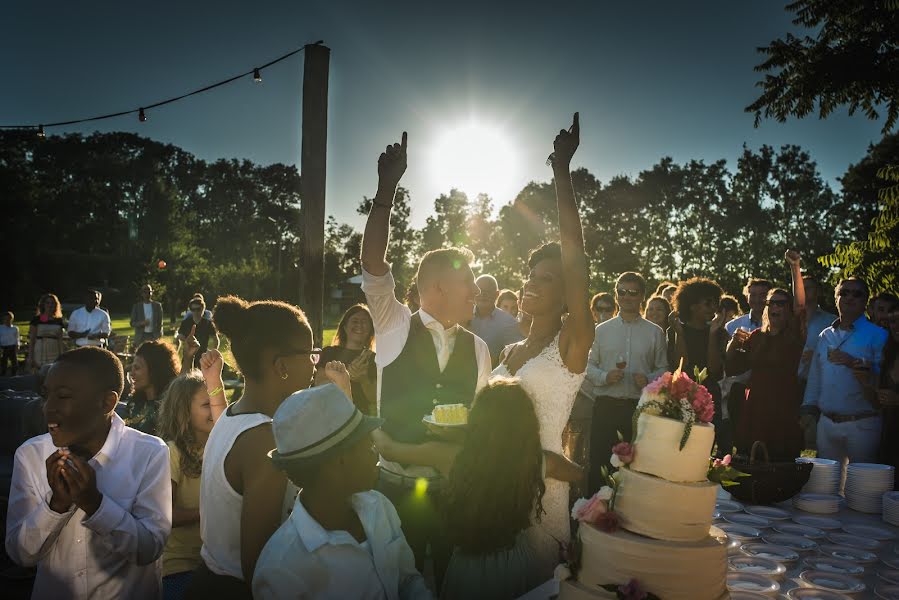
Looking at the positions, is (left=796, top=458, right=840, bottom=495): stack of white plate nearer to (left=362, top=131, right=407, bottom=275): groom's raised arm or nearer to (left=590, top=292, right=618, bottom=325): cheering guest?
(left=362, top=131, right=407, bottom=275): groom's raised arm

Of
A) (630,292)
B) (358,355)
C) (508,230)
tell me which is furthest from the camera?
(508,230)

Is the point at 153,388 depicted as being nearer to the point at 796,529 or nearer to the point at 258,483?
the point at 258,483

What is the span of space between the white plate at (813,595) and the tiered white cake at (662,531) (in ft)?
1.83

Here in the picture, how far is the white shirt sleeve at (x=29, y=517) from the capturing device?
2.24 meters

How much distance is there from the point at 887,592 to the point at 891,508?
1.33 metres

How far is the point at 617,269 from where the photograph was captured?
1785 inches

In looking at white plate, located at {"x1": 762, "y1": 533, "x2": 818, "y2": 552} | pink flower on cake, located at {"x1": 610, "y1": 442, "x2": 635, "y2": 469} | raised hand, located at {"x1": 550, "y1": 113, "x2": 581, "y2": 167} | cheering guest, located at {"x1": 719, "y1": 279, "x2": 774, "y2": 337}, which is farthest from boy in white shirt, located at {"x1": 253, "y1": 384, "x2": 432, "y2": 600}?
cheering guest, located at {"x1": 719, "y1": 279, "x2": 774, "y2": 337}

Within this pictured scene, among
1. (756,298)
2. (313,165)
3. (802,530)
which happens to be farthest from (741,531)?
(313,165)

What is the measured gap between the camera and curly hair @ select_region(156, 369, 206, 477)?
3453 mm

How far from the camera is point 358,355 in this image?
6047mm

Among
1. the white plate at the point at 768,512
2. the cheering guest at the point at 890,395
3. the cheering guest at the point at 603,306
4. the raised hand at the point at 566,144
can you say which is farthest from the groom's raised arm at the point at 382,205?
the cheering guest at the point at 603,306

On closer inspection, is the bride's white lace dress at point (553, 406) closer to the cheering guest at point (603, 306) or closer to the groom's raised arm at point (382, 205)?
the groom's raised arm at point (382, 205)

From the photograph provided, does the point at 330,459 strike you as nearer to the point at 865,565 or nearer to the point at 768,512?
the point at 865,565

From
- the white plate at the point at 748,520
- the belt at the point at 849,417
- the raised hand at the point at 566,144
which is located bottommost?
the white plate at the point at 748,520
